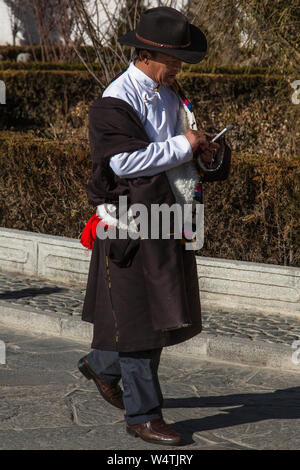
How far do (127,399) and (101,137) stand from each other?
3.91 feet

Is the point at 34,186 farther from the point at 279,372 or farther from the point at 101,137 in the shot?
the point at 101,137

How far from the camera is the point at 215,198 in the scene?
7055mm

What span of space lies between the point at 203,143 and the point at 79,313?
2.71 meters

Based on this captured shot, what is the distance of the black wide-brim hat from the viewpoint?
3752 millimetres

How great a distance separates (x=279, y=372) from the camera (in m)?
5.34

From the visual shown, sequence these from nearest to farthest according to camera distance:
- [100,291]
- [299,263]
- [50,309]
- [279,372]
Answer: [100,291] < [279,372] < [50,309] < [299,263]

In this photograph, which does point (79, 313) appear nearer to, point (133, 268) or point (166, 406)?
point (166, 406)

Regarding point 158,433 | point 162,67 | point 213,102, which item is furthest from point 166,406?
point 213,102

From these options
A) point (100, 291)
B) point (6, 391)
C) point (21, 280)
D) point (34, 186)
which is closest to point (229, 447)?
point (100, 291)

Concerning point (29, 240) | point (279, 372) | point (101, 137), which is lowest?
point (279, 372)

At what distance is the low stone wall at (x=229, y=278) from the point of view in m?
6.23

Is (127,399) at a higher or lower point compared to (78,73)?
lower

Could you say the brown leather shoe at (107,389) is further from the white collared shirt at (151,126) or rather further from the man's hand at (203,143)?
the man's hand at (203,143)

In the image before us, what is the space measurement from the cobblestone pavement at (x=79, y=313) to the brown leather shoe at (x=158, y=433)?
1.78 meters
